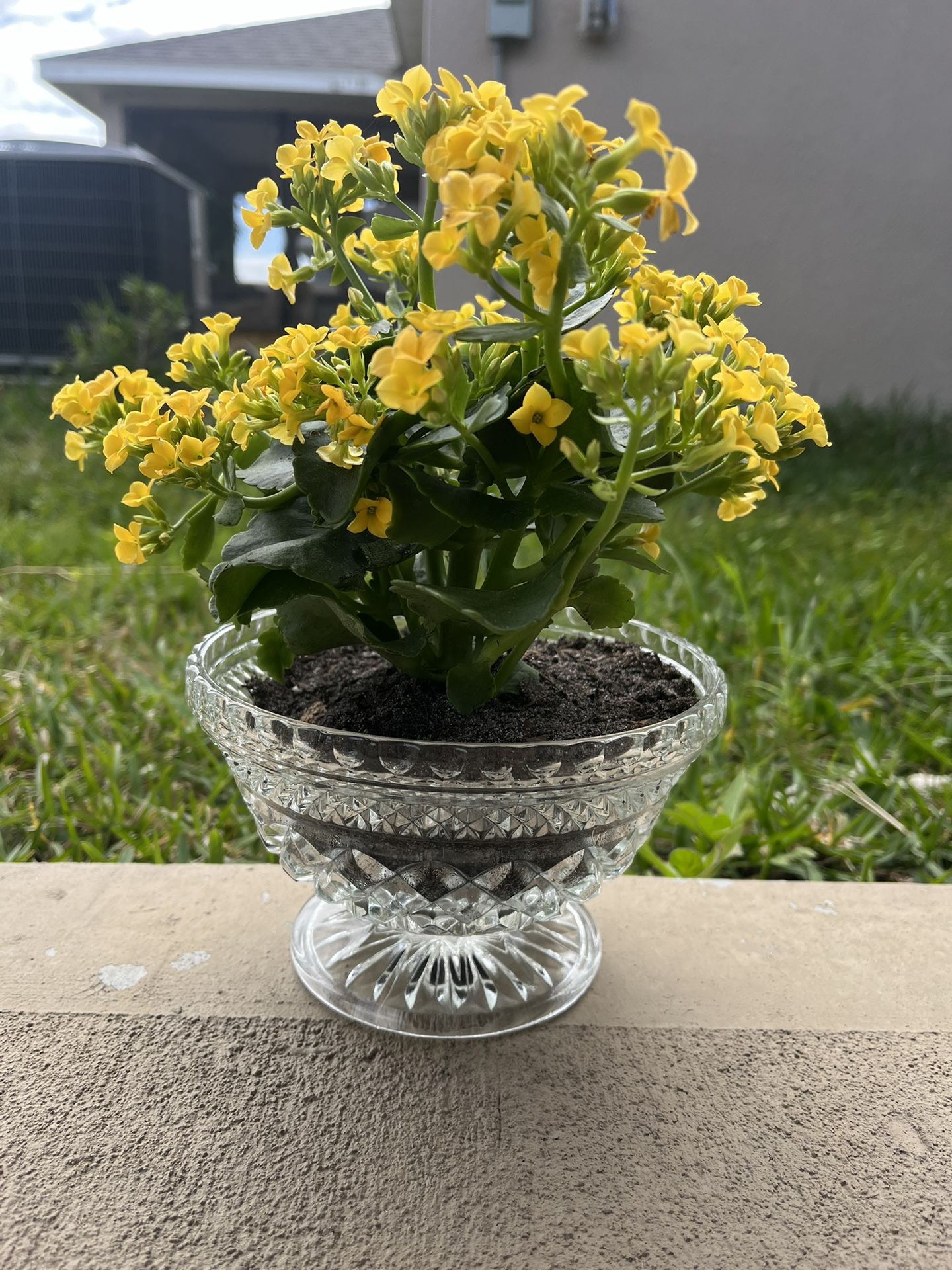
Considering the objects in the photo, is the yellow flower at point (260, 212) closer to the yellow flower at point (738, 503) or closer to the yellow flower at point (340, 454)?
the yellow flower at point (340, 454)

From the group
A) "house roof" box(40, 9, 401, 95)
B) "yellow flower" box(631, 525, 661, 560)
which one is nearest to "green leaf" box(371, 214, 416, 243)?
"yellow flower" box(631, 525, 661, 560)

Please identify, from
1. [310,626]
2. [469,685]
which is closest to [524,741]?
[469,685]

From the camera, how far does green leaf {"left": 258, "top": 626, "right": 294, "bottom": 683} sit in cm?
65

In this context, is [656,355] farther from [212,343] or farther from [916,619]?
[916,619]

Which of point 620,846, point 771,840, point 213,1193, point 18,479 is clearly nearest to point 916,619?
point 771,840

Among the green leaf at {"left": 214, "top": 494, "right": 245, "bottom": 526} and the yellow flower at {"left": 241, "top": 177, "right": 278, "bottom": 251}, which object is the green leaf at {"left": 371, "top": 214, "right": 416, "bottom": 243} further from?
the green leaf at {"left": 214, "top": 494, "right": 245, "bottom": 526}

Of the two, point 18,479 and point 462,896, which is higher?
point 462,896

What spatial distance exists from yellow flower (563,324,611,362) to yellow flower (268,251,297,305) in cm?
22

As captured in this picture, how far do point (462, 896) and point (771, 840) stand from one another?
0.50 m

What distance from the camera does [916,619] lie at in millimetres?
1480

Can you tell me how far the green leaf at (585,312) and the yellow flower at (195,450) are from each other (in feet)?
0.63

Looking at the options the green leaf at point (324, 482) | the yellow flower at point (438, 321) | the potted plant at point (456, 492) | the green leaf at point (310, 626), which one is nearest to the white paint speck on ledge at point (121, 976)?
the potted plant at point (456, 492)

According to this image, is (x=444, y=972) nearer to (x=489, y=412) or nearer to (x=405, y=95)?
(x=489, y=412)

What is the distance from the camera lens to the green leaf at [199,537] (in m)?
0.56
